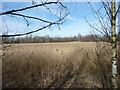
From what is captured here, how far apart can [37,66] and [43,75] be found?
3.42 ft

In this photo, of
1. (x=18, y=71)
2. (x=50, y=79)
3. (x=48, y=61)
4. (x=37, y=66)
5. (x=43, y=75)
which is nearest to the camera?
(x=50, y=79)

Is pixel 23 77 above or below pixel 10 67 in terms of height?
below

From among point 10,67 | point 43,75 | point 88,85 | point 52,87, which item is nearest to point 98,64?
point 88,85

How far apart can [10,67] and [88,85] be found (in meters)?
4.48

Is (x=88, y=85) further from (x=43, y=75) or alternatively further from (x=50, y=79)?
(x=43, y=75)

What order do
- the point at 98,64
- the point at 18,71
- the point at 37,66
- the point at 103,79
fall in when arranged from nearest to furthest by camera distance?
the point at 103,79 < the point at 98,64 < the point at 18,71 < the point at 37,66

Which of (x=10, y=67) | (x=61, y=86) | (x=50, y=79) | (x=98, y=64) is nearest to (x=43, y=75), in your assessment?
(x=50, y=79)

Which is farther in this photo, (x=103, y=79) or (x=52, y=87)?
(x=52, y=87)

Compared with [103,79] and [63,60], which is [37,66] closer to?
[63,60]

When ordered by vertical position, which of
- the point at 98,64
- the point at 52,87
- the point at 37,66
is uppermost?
the point at 98,64

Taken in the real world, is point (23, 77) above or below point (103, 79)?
below

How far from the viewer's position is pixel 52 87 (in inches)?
130

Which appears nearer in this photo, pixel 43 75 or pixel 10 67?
pixel 43 75

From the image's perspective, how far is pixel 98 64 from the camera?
365 cm
